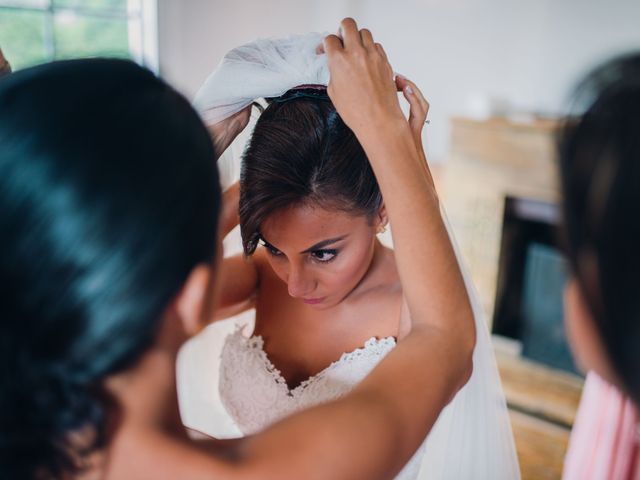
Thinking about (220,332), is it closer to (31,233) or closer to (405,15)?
(31,233)

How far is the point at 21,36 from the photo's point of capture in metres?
3.15

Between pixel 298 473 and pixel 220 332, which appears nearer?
pixel 298 473


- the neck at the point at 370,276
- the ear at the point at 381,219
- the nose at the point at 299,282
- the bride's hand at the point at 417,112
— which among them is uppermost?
the bride's hand at the point at 417,112

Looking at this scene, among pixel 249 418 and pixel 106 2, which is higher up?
pixel 106 2

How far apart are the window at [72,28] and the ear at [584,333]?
2720 millimetres

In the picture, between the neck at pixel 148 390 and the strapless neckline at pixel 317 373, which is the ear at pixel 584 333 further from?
the strapless neckline at pixel 317 373

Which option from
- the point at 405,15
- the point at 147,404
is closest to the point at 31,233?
the point at 147,404


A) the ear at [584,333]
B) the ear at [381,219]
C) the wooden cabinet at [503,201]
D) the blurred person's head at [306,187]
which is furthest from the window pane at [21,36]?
the ear at [584,333]

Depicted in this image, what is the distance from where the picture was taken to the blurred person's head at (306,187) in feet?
3.92

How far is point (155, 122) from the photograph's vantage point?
0.59m

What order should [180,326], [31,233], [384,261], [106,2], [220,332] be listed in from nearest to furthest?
[31,233] → [180,326] → [384,261] → [220,332] → [106,2]

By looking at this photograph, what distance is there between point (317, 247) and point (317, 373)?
33cm

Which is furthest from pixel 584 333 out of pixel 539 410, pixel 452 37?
pixel 452 37

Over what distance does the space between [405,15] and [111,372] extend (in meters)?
3.93
